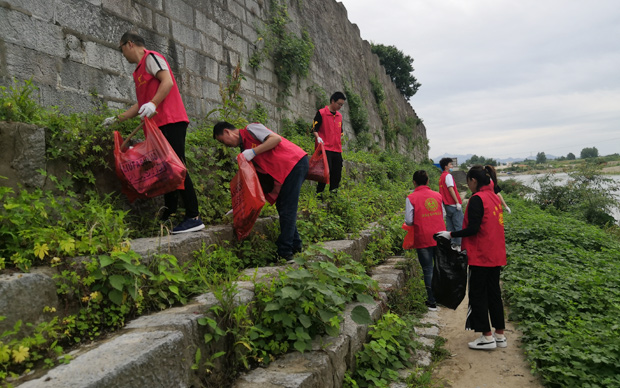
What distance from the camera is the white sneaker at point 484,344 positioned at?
3.74 m

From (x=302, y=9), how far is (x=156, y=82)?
7404mm

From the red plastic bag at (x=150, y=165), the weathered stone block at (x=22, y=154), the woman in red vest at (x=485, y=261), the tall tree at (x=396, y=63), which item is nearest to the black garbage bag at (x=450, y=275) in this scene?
the woman in red vest at (x=485, y=261)

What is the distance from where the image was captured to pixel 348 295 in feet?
11.0

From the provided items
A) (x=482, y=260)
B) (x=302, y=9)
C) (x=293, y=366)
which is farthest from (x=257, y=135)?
(x=302, y=9)

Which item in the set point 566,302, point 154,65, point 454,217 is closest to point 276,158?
point 154,65

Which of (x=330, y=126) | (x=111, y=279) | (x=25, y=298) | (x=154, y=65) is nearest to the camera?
(x=25, y=298)

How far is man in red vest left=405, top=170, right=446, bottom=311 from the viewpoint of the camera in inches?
184

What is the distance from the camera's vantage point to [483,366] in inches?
136

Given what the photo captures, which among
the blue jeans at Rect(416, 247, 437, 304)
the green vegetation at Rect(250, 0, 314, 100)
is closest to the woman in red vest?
the blue jeans at Rect(416, 247, 437, 304)

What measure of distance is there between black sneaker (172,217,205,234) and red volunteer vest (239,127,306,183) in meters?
0.77

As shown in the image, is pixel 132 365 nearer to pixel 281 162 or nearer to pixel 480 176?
pixel 281 162

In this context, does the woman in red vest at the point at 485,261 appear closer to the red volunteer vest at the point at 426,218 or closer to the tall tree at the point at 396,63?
the red volunteer vest at the point at 426,218

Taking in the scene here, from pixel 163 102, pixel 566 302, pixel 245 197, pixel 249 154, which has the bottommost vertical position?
pixel 566 302

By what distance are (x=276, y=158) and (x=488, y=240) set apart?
2.13 meters
